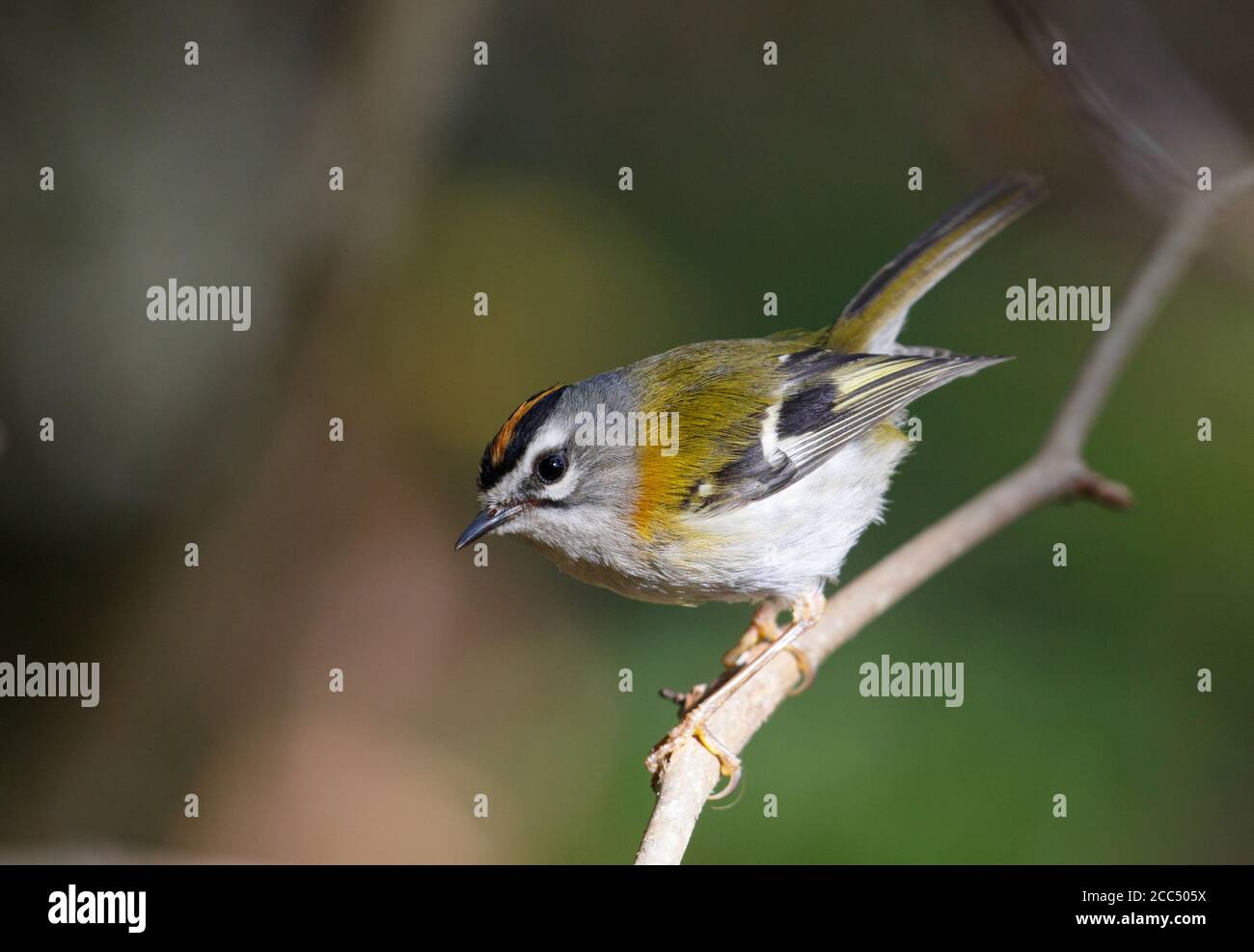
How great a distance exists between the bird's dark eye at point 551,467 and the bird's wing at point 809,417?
210mm

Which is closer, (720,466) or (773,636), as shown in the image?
(720,466)

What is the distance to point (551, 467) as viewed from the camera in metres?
1.57

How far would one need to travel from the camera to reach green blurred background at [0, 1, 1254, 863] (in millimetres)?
2699


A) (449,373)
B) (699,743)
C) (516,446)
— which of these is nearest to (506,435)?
(516,446)

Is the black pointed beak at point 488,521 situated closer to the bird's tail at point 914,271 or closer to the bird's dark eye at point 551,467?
the bird's dark eye at point 551,467

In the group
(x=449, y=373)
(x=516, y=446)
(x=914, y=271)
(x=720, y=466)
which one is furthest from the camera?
(x=449, y=373)

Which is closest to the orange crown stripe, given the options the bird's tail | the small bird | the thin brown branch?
the small bird

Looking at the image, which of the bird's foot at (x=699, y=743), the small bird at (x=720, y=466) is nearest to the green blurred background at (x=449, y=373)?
the small bird at (x=720, y=466)

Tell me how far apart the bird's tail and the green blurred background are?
711mm

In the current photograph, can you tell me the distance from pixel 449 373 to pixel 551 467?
1680mm

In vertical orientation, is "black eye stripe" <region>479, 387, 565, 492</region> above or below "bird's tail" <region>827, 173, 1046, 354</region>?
below

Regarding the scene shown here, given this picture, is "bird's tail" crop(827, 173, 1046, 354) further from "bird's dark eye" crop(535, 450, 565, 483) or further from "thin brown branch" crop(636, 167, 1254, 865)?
"bird's dark eye" crop(535, 450, 565, 483)

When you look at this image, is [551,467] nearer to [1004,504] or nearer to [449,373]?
[1004,504]

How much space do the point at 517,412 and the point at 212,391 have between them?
1872 millimetres
